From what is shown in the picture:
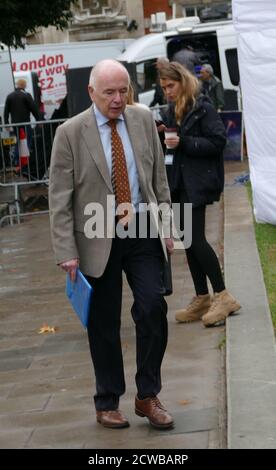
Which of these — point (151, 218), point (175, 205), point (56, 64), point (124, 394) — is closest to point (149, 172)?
point (151, 218)

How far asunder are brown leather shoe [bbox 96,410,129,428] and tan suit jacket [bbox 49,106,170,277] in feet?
2.40

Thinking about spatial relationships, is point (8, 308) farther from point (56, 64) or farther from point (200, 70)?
point (56, 64)

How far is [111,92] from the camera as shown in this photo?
18.3 ft

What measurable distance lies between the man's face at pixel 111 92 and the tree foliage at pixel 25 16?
12.7m

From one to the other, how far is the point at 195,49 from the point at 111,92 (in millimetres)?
19524

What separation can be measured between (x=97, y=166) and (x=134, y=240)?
1.40 ft

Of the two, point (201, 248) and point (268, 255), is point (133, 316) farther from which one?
point (268, 255)

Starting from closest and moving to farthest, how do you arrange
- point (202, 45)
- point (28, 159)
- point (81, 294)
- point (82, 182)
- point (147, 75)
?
point (81, 294) → point (82, 182) → point (28, 159) → point (147, 75) → point (202, 45)

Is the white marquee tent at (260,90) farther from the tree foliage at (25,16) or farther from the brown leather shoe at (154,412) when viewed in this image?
the tree foliage at (25,16)

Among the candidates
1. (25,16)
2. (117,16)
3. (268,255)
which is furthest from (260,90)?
(117,16)

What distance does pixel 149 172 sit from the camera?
18.9 ft

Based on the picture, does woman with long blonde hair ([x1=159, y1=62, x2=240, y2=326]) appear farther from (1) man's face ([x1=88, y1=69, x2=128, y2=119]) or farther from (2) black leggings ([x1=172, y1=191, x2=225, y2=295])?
(1) man's face ([x1=88, y1=69, x2=128, y2=119])

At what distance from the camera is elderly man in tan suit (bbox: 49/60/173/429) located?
5.62 metres

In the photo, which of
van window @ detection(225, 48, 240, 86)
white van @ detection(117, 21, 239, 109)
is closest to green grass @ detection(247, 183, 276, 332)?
Answer: van window @ detection(225, 48, 240, 86)
